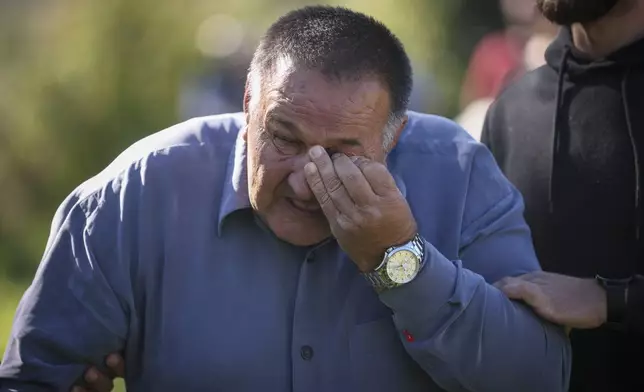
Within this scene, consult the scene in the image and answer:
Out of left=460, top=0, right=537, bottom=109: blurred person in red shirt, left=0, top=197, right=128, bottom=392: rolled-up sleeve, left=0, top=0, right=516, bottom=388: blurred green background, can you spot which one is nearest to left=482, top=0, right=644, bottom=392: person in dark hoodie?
left=0, top=197, right=128, bottom=392: rolled-up sleeve

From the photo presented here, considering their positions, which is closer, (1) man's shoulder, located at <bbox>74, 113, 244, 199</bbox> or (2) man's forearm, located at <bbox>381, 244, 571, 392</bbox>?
(2) man's forearm, located at <bbox>381, 244, 571, 392</bbox>

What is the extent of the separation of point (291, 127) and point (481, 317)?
0.62 metres

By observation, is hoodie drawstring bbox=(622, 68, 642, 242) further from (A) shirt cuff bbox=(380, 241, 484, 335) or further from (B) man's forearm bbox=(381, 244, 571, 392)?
(A) shirt cuff bbox=(380, 241, 484, 335)

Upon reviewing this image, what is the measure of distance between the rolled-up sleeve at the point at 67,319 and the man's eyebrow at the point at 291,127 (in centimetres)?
49

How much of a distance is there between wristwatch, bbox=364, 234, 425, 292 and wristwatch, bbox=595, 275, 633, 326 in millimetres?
619

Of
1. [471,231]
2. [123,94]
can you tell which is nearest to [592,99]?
[471,231]

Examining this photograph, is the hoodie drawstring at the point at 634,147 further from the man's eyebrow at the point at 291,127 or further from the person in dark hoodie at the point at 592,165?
the man's eyebrow at the point at 291,127

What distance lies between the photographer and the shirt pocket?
2.51m

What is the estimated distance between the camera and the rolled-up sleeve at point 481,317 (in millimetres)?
2365

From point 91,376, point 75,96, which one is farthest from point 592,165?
point 75,96

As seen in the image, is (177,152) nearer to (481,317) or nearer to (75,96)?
(481,317)

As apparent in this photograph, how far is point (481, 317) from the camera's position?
242 cm

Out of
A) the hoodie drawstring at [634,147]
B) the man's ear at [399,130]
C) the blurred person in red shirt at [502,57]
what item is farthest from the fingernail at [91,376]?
the blurred person in red shirt at [502,57]

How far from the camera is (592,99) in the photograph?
10.5 feet
